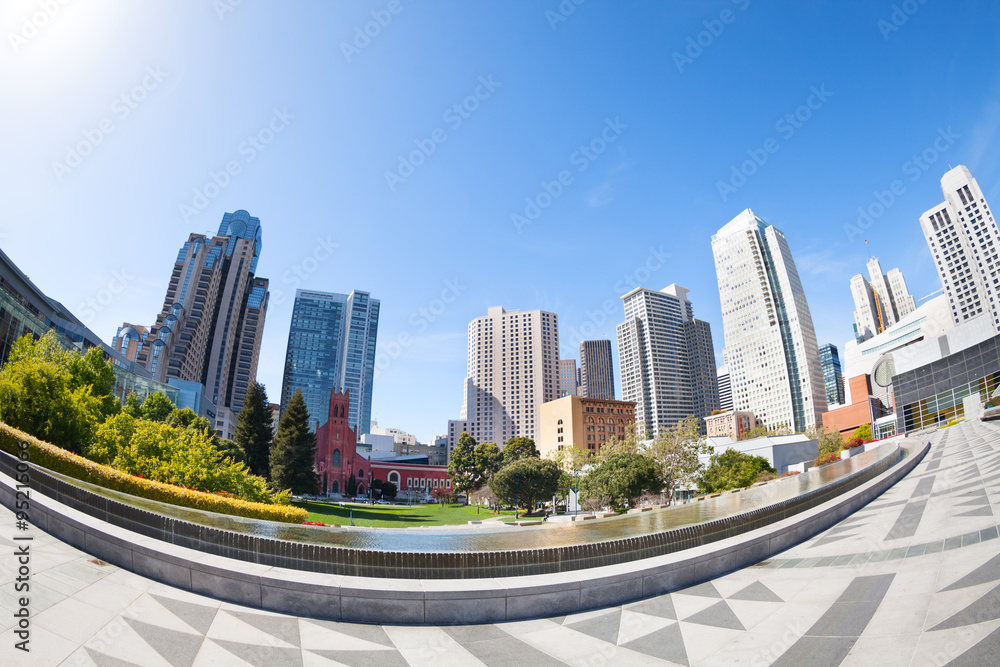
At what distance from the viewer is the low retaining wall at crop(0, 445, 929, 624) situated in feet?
20.9

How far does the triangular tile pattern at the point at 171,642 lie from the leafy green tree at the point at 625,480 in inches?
1303

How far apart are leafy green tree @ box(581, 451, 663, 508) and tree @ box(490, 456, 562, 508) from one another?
1219 cm

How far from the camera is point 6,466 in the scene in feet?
38.1

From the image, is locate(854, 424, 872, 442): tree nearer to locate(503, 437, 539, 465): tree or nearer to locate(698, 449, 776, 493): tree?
locate(698, 449, 776, 493): tree

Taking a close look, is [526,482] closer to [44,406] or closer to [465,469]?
[465,469]

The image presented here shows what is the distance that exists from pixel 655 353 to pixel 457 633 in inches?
7982

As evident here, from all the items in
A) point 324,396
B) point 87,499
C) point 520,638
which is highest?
point 324,396

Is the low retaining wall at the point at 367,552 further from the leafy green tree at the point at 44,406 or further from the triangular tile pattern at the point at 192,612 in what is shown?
the leafy green tree at the point at 44,406

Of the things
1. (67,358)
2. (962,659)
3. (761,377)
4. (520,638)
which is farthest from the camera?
(761,377)

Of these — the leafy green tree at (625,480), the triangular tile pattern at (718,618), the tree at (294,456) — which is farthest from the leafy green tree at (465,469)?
the triangular tile pattern at (718,618)

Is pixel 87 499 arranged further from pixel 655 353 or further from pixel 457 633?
pixel 655 353

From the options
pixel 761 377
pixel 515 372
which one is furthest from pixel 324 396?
pixel 761 377

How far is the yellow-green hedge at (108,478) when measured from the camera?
1270 centimetres

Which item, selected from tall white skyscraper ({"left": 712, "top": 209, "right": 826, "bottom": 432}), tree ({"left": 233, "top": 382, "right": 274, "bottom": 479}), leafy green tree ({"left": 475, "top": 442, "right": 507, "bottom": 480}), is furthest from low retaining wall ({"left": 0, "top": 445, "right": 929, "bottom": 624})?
tall white skyscraper ({"left": 712, "top": 209, "right": 826, "bottom": 432})
